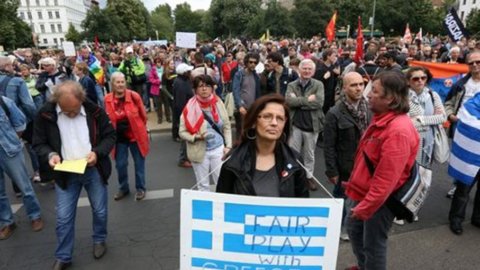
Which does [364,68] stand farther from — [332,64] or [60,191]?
[60,191]

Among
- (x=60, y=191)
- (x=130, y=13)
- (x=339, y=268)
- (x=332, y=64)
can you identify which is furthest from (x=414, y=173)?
(x=130, y=13)

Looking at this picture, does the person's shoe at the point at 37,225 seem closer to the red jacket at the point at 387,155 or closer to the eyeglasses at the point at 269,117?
the eyeglasses at the point at 269,117

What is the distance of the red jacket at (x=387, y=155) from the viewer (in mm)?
2340

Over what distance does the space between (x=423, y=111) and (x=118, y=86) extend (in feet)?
12.3

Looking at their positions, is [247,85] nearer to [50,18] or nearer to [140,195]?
[140,195]

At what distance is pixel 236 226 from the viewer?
183 cm

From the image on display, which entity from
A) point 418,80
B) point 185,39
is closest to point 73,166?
point 418,80

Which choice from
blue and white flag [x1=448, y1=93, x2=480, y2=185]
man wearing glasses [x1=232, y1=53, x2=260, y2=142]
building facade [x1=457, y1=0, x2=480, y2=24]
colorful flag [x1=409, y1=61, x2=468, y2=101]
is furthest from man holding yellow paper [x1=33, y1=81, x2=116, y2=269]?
building facade [x1=457, y1=0, x2=480, y2=24]

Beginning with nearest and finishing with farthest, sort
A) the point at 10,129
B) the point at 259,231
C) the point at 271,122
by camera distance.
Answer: the point at 259,231 < the point at 271,122 < the point at 10,129

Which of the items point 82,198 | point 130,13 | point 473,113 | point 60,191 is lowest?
point 82,198

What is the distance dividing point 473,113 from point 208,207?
3.18 m

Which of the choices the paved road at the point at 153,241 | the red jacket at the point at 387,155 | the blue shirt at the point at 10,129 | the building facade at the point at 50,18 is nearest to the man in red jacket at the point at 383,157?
the red jacket at the point at 387,155

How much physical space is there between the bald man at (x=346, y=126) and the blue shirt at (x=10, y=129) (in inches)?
138

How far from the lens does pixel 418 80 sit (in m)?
3.83
